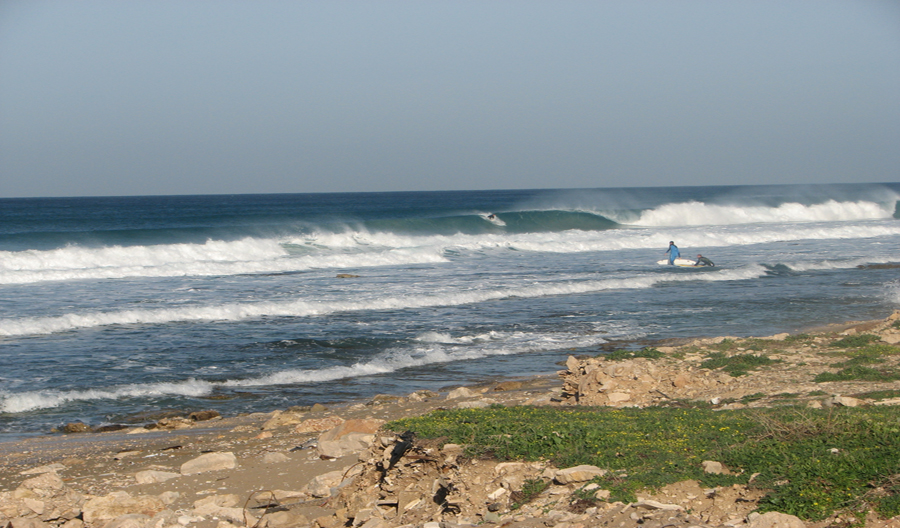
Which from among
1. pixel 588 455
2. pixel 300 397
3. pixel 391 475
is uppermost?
pixel 588 455

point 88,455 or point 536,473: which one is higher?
point 536,473

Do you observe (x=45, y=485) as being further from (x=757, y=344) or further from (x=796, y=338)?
(x=796, y=338)

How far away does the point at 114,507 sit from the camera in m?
6.60

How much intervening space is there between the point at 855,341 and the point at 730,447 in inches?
325

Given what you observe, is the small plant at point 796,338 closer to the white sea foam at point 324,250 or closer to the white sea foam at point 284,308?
the white sea foam at point 284,308

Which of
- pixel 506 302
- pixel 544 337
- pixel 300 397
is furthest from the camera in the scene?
pixel 506 302

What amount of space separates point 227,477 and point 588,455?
4182 mm

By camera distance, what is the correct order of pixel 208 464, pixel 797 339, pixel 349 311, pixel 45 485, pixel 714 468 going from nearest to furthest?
pixel 714 468 < pixel 45 485 < pixel 208 464 < pixel 797 339 < pixel 349 311

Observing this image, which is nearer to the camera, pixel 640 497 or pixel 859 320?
pixel 640 497

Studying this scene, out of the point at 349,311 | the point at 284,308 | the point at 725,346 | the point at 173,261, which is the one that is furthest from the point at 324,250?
the point at 725,346

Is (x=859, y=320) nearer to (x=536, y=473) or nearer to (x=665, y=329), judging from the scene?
(x=665, y=329)

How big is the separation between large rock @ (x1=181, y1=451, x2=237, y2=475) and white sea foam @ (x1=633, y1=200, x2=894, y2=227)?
55581 millimetres

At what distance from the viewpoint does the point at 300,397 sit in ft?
41.3

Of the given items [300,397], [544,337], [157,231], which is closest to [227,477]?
[300,397]
